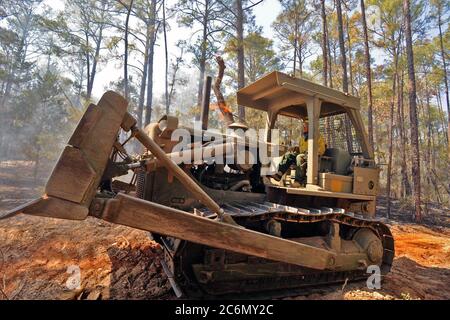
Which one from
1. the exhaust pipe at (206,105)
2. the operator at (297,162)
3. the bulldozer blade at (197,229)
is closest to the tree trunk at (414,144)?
the operator at (297,162)

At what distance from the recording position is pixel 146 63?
2022 cm

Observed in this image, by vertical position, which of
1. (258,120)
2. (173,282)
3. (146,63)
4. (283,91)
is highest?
(146,63)

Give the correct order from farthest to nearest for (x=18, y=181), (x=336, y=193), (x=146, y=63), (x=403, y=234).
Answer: (x=146, y=63)
(x=18, y=181)
(x=403, y=234)
(x=336, y=193)

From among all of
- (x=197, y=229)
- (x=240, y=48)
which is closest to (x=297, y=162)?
(x=197, y=229)

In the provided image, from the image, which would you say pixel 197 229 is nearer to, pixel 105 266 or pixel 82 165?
pixel 82 165

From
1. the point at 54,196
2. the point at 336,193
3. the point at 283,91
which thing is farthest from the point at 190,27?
the point at 54,196

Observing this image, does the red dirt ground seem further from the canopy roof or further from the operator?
the canopy roof

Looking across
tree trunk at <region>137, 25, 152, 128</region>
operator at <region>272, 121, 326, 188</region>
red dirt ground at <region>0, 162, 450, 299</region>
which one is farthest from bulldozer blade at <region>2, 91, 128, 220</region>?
tree trunk at <region>137, 25, 152, 128</region>

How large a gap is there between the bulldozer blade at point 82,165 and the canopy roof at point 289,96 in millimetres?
2571

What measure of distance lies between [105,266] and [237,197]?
2348 millimetres

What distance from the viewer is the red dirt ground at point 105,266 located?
365 cm

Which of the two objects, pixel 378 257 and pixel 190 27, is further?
pixel 190 27

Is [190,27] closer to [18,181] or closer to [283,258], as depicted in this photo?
[18,181]

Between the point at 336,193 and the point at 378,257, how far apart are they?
1158 mm
